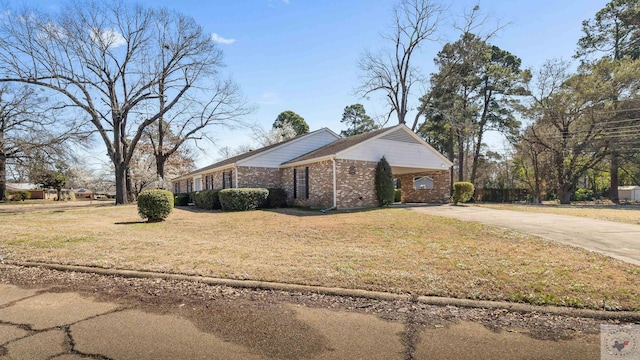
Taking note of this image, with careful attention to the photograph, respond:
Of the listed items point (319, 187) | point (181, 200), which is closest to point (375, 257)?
point (319, 187)

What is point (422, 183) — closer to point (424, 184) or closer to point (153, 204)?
point (424, 184)

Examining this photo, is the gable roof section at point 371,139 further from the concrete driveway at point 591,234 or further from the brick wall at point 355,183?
the concrete driveway at point 591,234

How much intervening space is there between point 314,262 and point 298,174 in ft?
41.8

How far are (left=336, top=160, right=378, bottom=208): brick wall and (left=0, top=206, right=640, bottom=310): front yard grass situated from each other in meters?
5.38

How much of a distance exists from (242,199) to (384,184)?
7.30 metres

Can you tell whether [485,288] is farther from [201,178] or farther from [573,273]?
[201,178]

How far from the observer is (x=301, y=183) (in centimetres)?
1780

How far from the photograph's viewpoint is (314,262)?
5.47 metres

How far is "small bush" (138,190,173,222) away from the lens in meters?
11.9

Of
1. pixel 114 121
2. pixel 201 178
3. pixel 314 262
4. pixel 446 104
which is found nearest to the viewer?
pixel 314 262

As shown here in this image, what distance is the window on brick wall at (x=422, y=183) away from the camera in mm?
20000

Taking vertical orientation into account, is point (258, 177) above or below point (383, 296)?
above

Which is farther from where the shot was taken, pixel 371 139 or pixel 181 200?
pixel 181 200

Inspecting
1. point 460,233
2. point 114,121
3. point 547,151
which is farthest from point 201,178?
point 547,151
